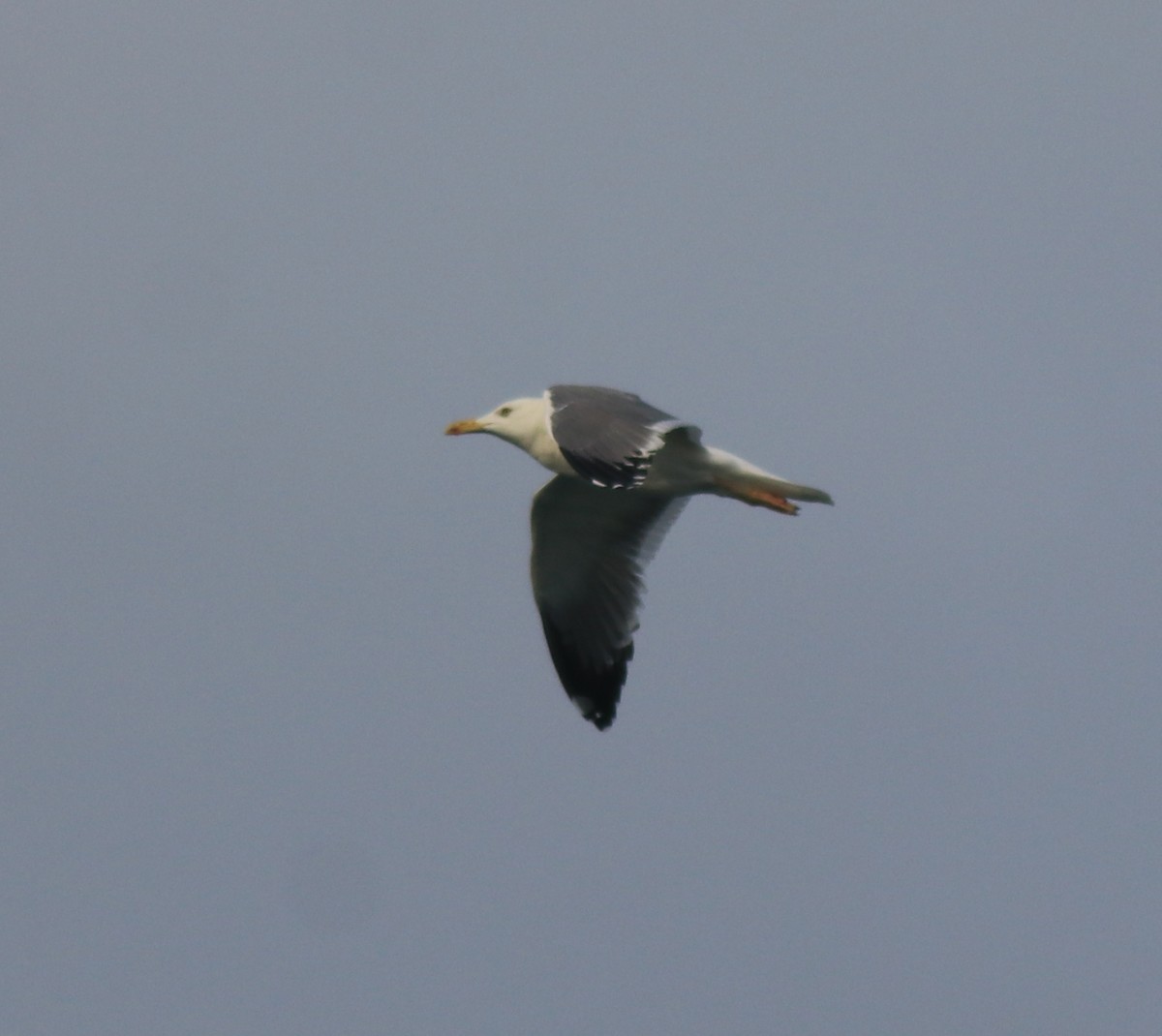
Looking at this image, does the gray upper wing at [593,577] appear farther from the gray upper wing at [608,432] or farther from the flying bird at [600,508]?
the gray upper wing at [608,432]

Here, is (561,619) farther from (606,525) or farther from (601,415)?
(601,415)

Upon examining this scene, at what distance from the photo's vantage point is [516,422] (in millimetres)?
11891

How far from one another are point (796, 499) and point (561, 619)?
6.08ft

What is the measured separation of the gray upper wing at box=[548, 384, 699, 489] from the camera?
10055 millimetres

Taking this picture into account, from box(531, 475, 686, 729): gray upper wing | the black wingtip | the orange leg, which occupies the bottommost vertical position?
the black wingtip

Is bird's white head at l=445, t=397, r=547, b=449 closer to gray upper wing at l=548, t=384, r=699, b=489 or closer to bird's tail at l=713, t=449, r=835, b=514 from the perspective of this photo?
gray upper wing at l=548, t=384, r=699, b=489

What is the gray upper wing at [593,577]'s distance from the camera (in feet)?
40.9

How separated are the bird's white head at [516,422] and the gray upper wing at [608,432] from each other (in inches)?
17.5

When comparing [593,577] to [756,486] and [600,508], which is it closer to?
[600,508]

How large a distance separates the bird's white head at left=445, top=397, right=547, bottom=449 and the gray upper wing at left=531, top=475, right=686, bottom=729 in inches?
19.5

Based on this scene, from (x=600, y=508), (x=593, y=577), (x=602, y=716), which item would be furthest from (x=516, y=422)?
(x=602, y=716)

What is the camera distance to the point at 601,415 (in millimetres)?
10641

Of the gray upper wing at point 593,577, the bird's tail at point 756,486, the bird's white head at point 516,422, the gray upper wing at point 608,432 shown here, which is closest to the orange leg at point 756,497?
the bird's tail at point 756,486

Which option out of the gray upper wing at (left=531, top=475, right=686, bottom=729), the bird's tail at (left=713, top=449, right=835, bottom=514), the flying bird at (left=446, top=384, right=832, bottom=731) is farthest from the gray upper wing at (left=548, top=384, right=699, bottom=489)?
the gray upper wing at (left=531, top=475, right=686, bottom=729)
